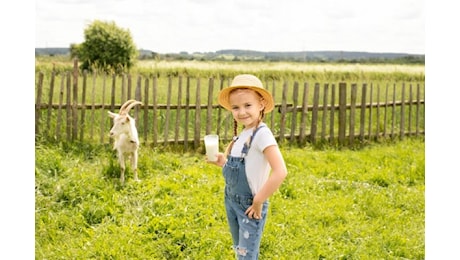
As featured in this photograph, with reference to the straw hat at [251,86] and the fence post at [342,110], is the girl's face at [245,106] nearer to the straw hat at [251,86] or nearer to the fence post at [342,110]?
the straw hat at [251,86]

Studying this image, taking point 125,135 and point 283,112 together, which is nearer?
point 125,135

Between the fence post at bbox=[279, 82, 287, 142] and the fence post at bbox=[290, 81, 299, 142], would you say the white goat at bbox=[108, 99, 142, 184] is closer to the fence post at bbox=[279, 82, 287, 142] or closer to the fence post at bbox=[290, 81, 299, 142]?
the fence post at bbox=[279, 82, 287, 142]

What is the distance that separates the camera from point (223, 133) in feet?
16.9

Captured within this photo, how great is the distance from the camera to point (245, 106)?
1923 mm

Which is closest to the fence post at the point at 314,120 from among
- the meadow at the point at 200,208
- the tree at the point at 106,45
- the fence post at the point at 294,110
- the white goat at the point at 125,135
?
the fence post at the point at 294,110

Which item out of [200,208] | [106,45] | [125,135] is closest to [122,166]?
[125,135]

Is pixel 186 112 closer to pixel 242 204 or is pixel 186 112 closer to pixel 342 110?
pixel 342 110

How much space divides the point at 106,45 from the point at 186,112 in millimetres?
4967

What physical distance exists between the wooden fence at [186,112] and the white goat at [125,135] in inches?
43.3

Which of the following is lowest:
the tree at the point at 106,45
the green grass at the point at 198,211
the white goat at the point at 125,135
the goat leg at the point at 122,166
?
the green grass at the point at 198,211

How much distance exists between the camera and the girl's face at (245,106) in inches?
75.5

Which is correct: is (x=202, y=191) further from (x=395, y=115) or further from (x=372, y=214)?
(x=395, y=115)

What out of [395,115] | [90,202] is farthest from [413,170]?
[90,202]

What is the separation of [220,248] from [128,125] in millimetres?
1167
